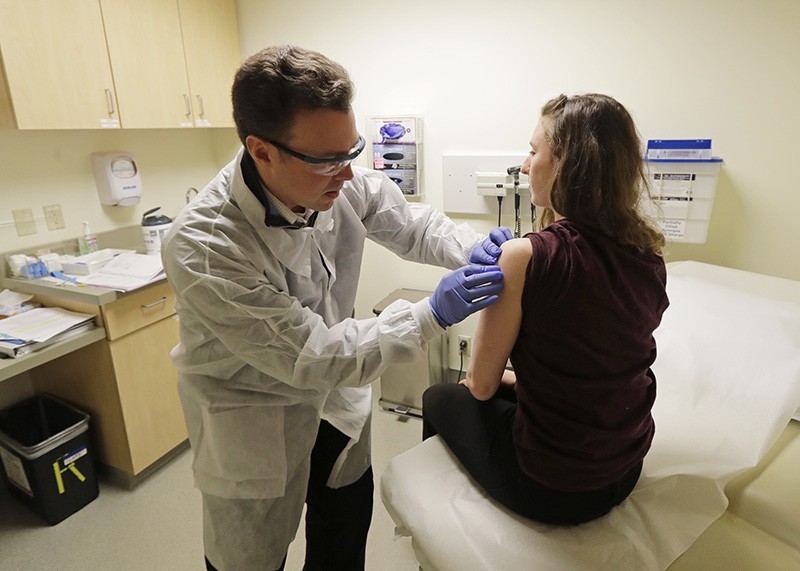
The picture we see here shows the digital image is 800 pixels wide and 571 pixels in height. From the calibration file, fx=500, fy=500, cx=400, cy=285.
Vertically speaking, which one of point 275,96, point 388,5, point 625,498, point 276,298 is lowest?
point 625,498

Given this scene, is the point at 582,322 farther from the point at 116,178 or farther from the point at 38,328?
the point at 116,178

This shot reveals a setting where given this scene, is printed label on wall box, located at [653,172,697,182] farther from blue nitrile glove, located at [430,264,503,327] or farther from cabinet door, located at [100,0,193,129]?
cabinet door, located at [100,0,193,129]

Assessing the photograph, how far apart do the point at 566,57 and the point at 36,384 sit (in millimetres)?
2661

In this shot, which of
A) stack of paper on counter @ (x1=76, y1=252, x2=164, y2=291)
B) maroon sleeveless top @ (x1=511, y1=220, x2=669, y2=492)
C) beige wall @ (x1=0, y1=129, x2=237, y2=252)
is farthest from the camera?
beige wall @ (x1=0, y1=129, x2=237, y2=252)

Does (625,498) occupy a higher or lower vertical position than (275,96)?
lower

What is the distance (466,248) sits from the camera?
55.6 inches

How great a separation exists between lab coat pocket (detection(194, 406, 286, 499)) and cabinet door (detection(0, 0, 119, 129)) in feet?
4.52

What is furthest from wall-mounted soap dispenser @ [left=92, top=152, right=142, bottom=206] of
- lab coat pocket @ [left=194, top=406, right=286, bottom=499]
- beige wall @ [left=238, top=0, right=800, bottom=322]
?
lab coat pocket @ [left=194, top=406, right=286, bottom=499]

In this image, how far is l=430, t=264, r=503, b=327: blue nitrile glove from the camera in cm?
98

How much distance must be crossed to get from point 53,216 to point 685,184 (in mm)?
2578

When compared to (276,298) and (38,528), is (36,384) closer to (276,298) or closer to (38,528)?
(38,528)

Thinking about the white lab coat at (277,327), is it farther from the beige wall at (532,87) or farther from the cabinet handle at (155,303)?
the beige wall at (532,87)

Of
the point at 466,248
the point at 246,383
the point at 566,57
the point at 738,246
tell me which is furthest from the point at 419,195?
the point at 246,383

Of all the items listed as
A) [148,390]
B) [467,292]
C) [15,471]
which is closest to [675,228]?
[467,292]
